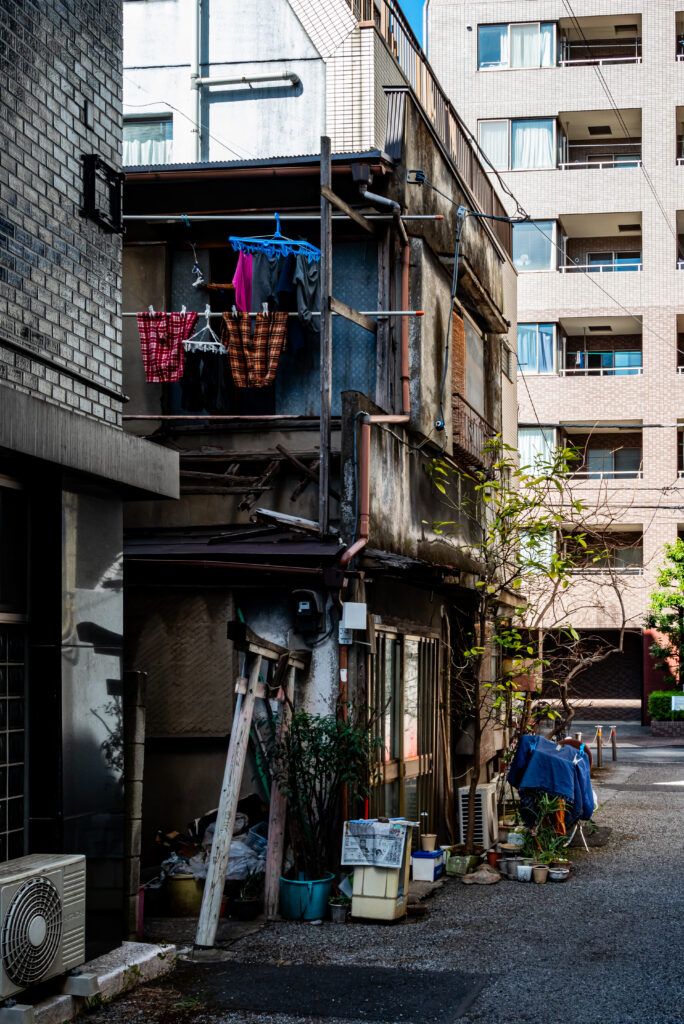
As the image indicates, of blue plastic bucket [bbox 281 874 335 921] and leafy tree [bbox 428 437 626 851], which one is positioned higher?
leafy tree [bbox 428 437 626 851]

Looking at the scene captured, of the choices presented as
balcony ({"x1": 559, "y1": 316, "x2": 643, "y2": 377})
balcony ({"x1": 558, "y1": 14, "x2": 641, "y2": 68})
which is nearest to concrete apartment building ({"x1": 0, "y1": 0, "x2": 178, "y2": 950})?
balcony ({"x1": 559, "y1": 316, "x2": 643, "y2": 377})

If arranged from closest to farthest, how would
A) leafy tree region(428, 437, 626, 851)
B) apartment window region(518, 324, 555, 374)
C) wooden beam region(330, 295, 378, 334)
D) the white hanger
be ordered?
wooden beam region(330, 295, 378, 334) < the white hanger < leafy tree region(428, 437, 626, 851) < apartment window region(518, 324, 555, 374)

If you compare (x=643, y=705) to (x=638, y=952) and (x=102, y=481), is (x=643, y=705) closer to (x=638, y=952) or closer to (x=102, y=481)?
(x=638, y=952)

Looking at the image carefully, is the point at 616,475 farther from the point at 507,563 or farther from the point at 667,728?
A: the point at 507,563

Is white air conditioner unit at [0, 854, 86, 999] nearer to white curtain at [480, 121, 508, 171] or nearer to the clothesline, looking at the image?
the clothesline

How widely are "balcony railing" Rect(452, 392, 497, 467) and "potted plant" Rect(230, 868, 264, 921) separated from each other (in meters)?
6.75

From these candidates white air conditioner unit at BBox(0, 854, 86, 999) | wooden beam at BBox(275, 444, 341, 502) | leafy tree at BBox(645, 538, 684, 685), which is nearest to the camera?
white air conditioner unit at BBox(0, 854, 86, 999)

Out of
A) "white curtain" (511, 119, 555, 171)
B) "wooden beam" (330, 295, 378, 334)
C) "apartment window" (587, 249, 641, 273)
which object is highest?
"white curtain" (511, 119, 555, 171)

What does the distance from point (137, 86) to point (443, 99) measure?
4.58m

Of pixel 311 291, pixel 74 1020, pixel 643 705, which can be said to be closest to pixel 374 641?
pixel 311 291

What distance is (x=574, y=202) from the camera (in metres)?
43.8

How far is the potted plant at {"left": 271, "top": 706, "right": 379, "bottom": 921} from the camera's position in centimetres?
1172

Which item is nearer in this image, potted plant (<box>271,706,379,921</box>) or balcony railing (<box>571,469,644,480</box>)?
potted plant (<box>271,706,379,921</box>)

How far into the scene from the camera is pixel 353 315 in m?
13.9
